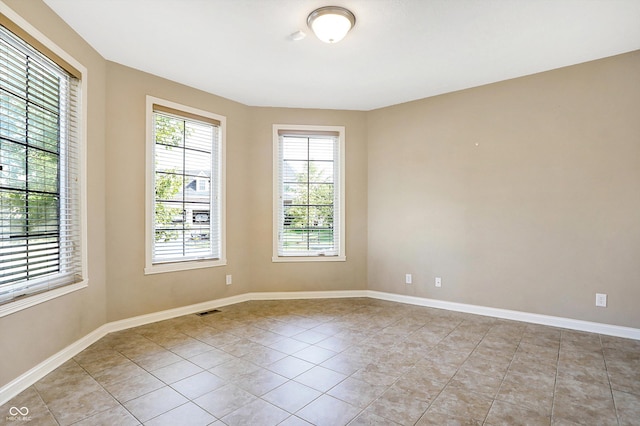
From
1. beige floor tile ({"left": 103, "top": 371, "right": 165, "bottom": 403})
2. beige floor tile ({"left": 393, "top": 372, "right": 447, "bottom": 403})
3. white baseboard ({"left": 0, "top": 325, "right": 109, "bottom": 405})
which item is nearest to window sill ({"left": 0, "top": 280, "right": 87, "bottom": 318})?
white baseboard ({"left": 0, "top": 325, "right": 109, "bottom": 405})

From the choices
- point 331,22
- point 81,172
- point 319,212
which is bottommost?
point 319,212

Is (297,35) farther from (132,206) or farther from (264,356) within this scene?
(264,356)

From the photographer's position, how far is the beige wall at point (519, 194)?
10.9 feet

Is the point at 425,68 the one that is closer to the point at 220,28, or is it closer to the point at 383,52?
the point at 383,52

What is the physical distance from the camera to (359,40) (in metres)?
3.02

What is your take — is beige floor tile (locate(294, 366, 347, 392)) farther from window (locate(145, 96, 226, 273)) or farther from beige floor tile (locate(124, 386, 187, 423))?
window (locate(145, 96, 226, 273))

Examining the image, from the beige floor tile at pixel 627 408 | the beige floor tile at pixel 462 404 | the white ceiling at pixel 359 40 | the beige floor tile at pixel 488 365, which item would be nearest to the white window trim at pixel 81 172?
the white ceiling at pixel 359 40

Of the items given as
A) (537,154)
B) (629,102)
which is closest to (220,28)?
(537,154)

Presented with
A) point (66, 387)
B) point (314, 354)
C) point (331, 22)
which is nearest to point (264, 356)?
point (314, 354)

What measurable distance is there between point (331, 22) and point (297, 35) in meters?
0.43

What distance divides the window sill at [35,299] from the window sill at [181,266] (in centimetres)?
81

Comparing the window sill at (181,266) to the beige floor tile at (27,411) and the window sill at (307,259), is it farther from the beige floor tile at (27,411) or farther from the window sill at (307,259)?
the beige floor tile at (27,411)

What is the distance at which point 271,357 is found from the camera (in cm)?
288

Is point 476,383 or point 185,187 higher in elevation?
point 185,187
